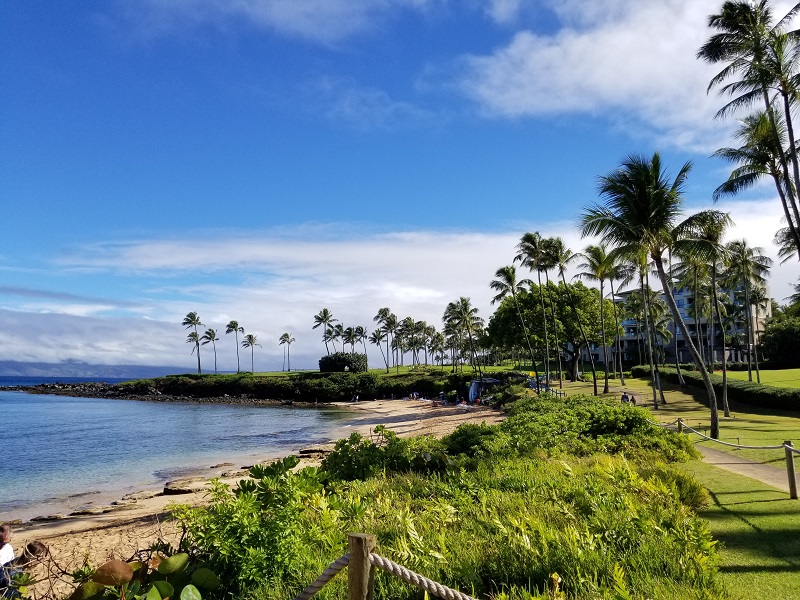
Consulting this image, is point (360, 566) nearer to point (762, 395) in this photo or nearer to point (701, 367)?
point (701, 367)

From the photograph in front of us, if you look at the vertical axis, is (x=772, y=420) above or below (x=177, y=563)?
below

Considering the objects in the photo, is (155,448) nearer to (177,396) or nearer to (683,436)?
(683,436)

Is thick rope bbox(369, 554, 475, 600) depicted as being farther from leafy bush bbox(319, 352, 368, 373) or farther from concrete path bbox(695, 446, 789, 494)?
leafy bush bbox(319, 352, 368, 373)

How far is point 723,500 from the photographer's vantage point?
8445 mm

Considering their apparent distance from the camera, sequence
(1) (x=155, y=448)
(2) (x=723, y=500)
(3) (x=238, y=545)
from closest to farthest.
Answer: (3) (x=238, y=545) < (2) (x=723, y=500) < (1) (x=155, y=448)

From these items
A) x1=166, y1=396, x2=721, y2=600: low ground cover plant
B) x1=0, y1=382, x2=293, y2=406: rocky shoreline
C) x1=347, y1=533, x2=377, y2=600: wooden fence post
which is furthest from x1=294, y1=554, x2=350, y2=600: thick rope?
x1=0, y1=382, x2=293, y2=406: rocky shoreline

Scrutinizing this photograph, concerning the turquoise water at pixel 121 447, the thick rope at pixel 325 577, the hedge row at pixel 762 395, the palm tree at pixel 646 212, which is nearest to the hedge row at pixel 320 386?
the turquoise water at pixel 121 447

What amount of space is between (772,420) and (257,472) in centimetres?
2343

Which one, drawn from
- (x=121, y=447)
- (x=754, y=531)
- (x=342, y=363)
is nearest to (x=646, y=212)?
(x=754, y=531)

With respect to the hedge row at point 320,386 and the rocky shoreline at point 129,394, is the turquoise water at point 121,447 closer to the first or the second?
the hedge row at point 320,386

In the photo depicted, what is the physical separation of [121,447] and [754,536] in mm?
36000

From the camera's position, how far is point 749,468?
1138 cm

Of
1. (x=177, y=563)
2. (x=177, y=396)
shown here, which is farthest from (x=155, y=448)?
(x=177, y=396)

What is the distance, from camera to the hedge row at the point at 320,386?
72.9 metres
